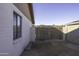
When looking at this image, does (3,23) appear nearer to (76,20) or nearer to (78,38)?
(78,38)

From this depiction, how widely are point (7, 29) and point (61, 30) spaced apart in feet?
41.1

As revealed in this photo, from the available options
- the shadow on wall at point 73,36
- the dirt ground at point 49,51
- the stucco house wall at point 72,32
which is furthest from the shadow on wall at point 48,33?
the dirt ground at point 49,51

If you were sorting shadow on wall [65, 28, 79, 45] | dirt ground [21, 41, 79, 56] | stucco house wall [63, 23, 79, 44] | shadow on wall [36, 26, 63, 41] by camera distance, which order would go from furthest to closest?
1. shadow on wall [36, 26, 63, 41]
2. stucco house wall [63, 23, 79, 44]
3. shadow on wall [65, 28, 79, 45]
4. dirt ground [21, 41, 79, 56]

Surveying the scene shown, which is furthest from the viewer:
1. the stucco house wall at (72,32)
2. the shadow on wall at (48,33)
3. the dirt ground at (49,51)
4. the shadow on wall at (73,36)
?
the shadow on wall at (48,33)

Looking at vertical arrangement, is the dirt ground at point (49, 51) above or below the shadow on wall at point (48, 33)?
below

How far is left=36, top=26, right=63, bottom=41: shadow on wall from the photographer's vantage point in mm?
14734

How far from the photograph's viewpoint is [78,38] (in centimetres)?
1217

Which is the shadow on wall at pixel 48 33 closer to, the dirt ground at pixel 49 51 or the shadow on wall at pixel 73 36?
the shadow on wall at pixel 73 36

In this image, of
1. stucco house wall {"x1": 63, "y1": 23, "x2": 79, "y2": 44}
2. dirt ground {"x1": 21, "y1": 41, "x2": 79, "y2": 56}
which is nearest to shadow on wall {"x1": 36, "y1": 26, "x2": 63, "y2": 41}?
stucco house wall {"x1": 63, "y1": 23, "x2": 79, "y2": 44}

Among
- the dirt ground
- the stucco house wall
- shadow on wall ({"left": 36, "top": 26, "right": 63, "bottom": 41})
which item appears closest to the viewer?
the dirt ground

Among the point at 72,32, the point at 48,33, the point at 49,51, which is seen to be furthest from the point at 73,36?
the point at 49,51

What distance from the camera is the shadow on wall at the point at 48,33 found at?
1473 cm

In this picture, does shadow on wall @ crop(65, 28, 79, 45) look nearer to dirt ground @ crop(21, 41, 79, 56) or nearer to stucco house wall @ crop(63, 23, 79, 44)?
stucco house wall @ crop(63, 23, 79, 44)

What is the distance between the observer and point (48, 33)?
1500cm
